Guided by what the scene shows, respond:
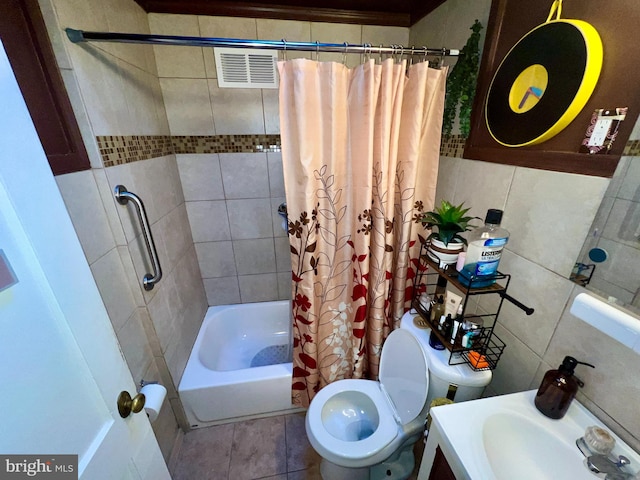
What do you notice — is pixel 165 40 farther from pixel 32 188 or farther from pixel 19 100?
pixel 32 188

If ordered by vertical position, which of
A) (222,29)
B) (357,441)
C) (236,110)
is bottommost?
(357,441)

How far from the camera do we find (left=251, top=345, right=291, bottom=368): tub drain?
1.91 metres

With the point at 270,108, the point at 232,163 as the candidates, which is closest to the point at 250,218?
the point at 232,163

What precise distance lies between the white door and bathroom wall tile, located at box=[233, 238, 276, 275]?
136cm

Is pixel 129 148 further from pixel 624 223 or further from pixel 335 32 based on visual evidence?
pixel 624 223

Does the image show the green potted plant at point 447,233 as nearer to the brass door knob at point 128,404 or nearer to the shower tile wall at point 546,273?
the shower tile wall at point 546,273

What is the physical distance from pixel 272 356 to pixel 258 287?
544mm

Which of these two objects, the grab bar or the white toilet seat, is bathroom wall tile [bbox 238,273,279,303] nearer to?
the grab bar

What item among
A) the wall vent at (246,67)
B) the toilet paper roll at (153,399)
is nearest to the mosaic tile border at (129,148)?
the wall vent at (246,67)

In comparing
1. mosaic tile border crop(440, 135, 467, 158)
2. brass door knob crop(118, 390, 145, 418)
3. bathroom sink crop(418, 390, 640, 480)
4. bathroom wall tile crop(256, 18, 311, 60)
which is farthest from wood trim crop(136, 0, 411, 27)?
bathroom sink crop(418, 390, 640, 480)

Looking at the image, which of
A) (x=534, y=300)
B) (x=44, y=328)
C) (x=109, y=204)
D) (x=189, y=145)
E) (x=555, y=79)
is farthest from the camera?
(x=189, y=145)

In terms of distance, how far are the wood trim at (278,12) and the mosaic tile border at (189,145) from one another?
65 centimetres

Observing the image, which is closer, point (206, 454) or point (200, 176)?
point (206, 454)

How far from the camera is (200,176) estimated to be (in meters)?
1.72
